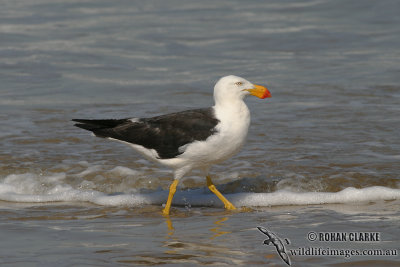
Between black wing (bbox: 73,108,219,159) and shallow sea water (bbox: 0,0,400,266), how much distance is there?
0.74m

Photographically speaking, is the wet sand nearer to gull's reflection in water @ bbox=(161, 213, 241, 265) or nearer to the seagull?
gull's reflection in water @ bbox=(161, 213, 241, 265)

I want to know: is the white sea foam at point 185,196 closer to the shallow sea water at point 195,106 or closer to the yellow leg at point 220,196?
the shallow sea water at point 195,106

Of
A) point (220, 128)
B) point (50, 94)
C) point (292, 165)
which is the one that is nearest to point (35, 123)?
point (50, 94)

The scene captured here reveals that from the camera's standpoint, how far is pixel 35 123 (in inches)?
491

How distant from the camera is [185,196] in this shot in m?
8.75

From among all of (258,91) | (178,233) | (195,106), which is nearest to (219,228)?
(178,233)

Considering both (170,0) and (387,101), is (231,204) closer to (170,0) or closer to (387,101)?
(387,101)

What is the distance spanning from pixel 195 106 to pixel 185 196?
507 cm

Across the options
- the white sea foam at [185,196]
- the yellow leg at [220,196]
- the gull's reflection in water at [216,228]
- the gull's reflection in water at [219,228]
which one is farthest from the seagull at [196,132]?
the gull's reflection in water at [219,228]

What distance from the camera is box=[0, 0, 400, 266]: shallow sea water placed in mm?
6703

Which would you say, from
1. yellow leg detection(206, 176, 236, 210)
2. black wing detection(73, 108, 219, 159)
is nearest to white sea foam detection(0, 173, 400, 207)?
yellow leg detection(206, 176, 236, 210)

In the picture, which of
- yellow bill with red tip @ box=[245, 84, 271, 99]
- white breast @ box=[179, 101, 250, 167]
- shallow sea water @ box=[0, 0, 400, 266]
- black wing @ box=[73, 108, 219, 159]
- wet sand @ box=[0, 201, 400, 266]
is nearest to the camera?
wet sand @ box=[0, 201, 400, 266]

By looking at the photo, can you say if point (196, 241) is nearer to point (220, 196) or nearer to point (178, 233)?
point (178, 233)

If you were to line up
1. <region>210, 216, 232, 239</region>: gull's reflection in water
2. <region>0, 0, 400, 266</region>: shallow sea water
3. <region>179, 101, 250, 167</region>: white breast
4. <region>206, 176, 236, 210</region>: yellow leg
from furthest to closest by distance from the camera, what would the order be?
<region>206, 176, 236, 210</region>: yellow leg
<region>179, 101, 250, 167</region>: white breast
<region>210, 216, 232, 239</region>: gull's reflection in water
<region>0, 0, 400, 266</region>: shallow sea water
